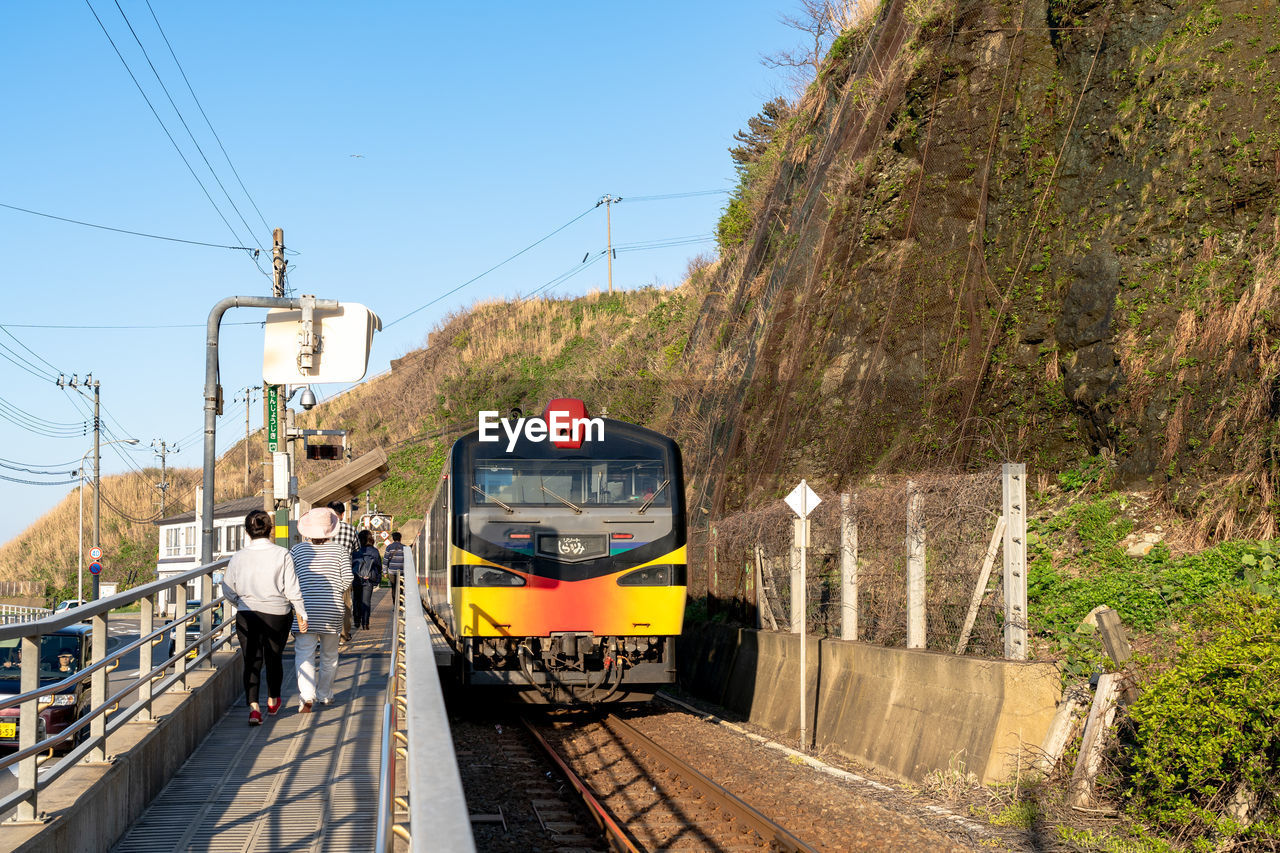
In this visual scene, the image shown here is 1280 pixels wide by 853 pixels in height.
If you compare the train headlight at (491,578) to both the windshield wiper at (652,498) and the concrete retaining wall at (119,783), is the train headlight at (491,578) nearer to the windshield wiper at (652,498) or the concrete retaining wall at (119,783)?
the windshield wiper at (652,498)

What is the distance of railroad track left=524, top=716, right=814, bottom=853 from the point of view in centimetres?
886

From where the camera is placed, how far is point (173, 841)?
602cm

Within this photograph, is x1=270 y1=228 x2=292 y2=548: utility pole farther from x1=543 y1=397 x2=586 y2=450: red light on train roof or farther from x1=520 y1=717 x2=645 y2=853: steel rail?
x1=520 y1=717 x2=645 y2=853: steel rail

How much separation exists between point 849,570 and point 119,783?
9.61 m

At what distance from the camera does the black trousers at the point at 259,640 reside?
914 cm

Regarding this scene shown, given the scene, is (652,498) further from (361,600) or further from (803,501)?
(361,600)

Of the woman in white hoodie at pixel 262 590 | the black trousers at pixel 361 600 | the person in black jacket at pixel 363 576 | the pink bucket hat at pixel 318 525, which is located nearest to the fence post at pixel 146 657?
the woman in white hoodie at pixel 262 590

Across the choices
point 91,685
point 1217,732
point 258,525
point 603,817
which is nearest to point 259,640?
point 258,525

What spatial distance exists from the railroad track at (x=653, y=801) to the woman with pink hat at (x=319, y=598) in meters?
2.54

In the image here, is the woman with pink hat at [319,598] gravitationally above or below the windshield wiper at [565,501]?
below

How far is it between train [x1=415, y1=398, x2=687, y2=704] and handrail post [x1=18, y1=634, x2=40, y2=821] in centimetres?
826

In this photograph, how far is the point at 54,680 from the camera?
611 inches

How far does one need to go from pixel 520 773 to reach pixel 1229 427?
345 inches
